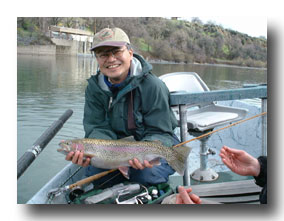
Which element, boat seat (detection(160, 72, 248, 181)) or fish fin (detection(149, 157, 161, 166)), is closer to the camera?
fish fin (detection(149, 157, 161, 166))

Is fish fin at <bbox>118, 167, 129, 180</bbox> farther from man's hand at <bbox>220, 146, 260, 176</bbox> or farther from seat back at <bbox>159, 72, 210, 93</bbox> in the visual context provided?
seat back at <bbox>159, 72, 210, 93</bbox>

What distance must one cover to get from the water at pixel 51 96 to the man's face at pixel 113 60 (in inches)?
45.2

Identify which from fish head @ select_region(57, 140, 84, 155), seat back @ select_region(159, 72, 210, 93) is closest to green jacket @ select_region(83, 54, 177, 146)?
fish head @ select_region(57, 140, 84, 155)

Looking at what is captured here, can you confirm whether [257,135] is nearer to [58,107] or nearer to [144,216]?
[144,216]

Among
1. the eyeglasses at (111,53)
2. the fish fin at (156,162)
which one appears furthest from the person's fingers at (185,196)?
the eyeglasses at (111,53)

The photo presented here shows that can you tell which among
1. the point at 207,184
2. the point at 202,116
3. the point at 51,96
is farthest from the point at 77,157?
the point at 51,96

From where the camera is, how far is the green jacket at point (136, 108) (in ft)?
8.40

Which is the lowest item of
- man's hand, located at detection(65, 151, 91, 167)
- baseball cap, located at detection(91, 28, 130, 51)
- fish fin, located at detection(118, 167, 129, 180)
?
fish fin, located at detection(118, 167, 129, 180)

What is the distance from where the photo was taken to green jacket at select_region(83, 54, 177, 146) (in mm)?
2561

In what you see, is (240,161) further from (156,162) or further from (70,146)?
(70,146)

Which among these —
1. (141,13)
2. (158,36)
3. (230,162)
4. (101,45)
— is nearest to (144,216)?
(230,162)

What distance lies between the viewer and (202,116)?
355cm

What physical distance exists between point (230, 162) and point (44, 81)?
4.95 metres
